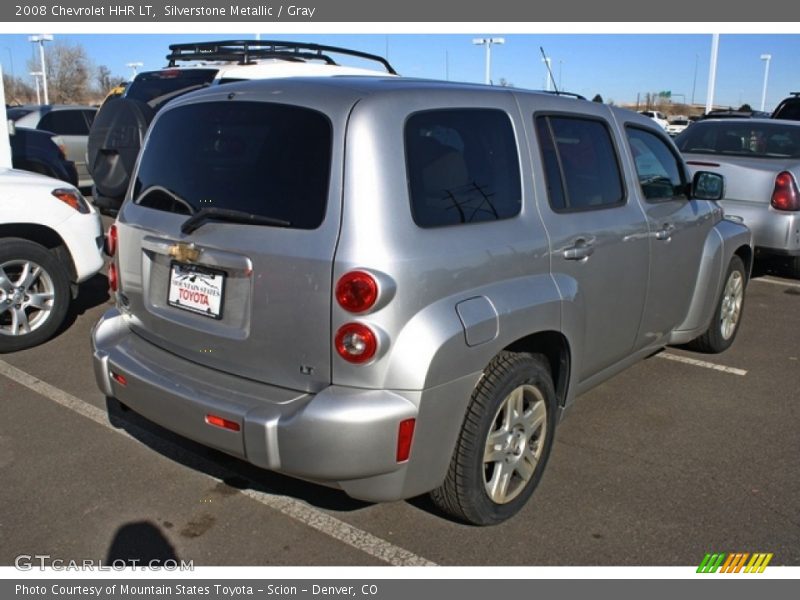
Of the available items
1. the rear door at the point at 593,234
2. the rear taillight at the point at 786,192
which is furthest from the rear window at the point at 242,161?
the rear taillight at the point at 786,192

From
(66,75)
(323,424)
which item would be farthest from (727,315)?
(66,75)

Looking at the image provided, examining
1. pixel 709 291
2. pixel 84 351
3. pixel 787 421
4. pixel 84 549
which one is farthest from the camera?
pixel 84 351

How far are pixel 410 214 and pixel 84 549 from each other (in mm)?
1953

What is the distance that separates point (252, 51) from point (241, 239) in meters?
7.09

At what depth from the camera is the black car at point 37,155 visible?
1048 cm

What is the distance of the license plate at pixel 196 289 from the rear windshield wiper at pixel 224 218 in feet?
0.57

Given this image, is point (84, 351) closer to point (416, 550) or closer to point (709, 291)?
point (416, 550)

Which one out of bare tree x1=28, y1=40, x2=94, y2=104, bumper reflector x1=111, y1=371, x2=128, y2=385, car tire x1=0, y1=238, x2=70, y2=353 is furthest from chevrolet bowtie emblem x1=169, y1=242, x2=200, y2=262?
bare tree x1=28, y1=40, x2=94, y2=104

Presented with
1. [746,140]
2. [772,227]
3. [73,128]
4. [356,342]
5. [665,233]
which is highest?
[746,140]

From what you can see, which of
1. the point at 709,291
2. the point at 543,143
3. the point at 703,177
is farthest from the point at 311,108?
the point at 709,291

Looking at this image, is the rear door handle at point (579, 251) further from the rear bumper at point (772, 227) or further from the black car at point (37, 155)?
the black car at point (37, 155)

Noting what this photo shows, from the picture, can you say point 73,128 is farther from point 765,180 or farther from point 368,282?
point 368,282

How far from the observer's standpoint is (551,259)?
3.40 m

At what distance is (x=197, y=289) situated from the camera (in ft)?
10.2
